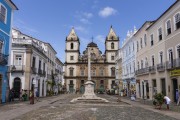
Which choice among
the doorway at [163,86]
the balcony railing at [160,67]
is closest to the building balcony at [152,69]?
the balcony railing at [160,67]

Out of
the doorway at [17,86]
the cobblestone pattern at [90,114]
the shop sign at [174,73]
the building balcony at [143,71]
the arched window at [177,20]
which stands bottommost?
the cobblestone pattern at [90,114]

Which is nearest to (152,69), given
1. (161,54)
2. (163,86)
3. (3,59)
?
(161,54)

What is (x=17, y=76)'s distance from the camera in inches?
1247

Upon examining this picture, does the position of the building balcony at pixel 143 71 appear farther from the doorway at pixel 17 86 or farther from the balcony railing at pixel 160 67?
the doorway at pixel 17 86

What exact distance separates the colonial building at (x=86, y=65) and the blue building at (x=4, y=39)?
50910mm

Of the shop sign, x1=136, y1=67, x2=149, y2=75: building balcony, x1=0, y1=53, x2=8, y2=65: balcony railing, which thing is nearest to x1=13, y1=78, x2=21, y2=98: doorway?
x1=0, y1=53, x2=8, y2=65: balcony railing

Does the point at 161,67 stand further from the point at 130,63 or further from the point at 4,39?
the point at 4,39

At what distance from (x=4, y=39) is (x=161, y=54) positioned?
17.8 m

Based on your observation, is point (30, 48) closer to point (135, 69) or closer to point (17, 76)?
point (17, 76)

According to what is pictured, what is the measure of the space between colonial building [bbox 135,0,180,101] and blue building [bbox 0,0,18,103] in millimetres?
16906

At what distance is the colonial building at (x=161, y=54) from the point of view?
2253 cm

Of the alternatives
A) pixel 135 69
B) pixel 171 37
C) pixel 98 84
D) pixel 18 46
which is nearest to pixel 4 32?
pixel 18 46

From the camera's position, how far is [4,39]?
73.0 ft

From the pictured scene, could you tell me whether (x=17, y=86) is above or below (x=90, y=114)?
above
